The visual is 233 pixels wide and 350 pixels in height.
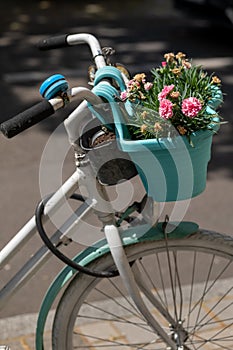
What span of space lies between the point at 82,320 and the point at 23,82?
448 centimetres

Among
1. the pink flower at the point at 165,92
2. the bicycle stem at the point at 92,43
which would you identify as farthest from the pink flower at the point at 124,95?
the bicycle stem at the point at 92,43

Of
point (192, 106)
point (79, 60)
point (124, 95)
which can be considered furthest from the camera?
point (79, 60)

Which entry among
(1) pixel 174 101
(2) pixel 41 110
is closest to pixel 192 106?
(1) pixel 174 101

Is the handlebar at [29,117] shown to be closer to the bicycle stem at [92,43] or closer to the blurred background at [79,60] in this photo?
the bicycle stem at [92,43]

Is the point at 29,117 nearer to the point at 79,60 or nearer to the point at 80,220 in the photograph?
the point at 80,220

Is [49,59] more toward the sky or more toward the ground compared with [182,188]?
more toward the sky

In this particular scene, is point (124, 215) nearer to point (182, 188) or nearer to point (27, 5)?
point (182, 188)

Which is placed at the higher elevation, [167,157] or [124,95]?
[124,95]

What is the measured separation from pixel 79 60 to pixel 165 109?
659 cm

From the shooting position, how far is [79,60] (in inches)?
356

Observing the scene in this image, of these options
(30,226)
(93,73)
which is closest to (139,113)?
(93,73)

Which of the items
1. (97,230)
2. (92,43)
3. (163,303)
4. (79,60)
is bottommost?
(163,303)

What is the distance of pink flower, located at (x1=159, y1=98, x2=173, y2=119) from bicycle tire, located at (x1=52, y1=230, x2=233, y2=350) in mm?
565

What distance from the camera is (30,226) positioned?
2953 millimetres
